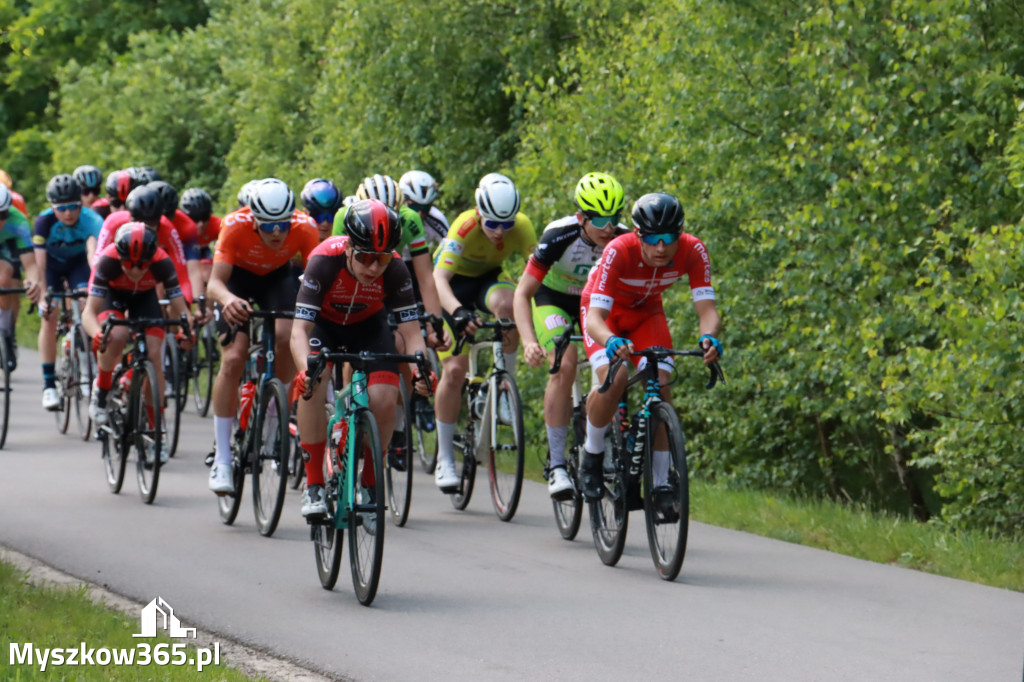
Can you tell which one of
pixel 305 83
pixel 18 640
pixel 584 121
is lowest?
pixel 18 640

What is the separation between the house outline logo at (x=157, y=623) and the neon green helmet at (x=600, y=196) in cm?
342

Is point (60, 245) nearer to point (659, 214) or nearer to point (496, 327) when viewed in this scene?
point (496, 327)

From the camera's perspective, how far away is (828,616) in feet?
24.2

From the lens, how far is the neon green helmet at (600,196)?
9227mm

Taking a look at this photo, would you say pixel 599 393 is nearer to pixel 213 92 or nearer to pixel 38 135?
pixel 213 92

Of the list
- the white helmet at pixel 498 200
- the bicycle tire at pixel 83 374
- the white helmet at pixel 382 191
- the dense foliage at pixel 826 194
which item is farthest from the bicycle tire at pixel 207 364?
the white helmet at pixel 498 200

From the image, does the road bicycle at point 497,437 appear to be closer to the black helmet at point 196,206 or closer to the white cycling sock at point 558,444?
the white cycling sock at point 558,444

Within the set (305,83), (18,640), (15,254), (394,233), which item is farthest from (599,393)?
(305,83)

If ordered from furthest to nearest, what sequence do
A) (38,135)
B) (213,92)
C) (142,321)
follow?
(38,135)
(213,92)
(142,321)

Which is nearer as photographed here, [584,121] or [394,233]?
[394,233]

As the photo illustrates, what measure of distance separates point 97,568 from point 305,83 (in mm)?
19584

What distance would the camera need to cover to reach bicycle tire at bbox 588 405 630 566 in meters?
8.48

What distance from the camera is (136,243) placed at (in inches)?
424

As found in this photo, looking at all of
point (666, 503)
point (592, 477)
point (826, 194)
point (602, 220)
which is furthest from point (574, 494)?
point (826, 194)
